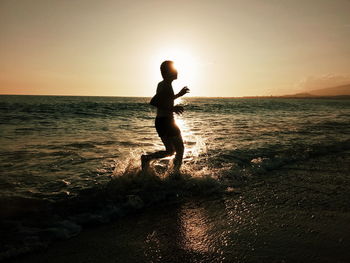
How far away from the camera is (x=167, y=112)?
16.4 feet

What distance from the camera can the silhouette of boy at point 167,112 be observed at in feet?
16.1

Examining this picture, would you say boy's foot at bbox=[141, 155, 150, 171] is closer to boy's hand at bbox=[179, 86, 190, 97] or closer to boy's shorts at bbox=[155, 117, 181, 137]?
boy's shorts at bbox=[155, 117, 181, 137]

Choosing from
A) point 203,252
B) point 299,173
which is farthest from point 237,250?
point 299,173

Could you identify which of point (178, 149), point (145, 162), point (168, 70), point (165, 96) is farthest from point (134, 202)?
point (168, 70)

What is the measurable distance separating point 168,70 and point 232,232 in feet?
10.8

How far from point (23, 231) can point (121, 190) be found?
1700 millimetres

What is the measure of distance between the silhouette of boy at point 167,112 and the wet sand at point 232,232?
1.46 metres

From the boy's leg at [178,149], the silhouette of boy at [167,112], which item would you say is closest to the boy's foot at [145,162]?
the silhouette of boy at [167,112]

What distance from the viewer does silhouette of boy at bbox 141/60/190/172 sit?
4.89m

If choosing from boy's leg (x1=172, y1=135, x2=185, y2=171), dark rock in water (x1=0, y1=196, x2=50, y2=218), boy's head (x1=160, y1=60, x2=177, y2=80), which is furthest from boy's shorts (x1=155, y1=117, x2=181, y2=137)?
dark rock in water (x1=0, y1=196, x2=50, y2=218)

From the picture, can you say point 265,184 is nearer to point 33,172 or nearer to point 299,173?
point 299,173

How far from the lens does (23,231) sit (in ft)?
9.90

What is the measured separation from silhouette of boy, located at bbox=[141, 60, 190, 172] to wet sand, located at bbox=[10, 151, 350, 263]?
4.80 ft

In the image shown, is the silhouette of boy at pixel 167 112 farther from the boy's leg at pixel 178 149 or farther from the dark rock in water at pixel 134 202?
the dark rock in water at pixel 134 202
